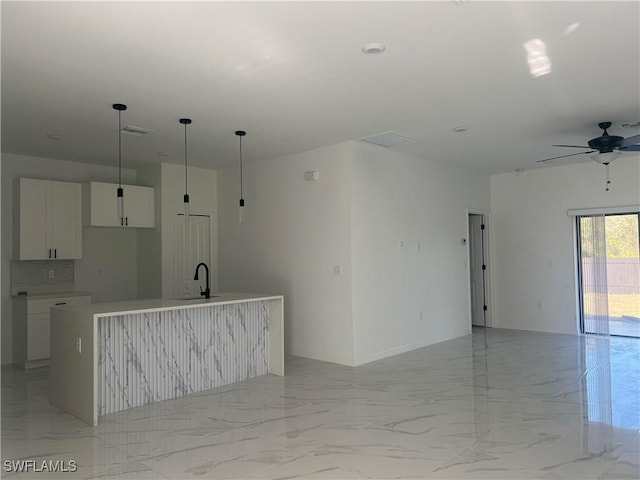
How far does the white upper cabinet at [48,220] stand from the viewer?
241 inches

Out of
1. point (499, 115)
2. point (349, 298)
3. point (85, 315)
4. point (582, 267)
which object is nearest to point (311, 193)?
point (349, 298)

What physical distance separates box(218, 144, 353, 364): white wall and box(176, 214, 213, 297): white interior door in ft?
1.51

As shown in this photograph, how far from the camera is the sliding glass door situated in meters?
7.23

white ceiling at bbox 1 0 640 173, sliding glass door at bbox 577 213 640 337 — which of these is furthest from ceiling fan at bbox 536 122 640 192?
sliding glass door at bbox 577 213 640 337

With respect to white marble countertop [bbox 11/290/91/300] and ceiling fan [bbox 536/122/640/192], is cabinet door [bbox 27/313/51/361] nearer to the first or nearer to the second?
white marble countertop [bbox 11/290/91/300]

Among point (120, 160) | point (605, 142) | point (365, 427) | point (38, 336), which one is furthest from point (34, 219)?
point (605, 142)

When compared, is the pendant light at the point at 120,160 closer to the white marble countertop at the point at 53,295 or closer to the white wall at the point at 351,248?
the white marble countertop at the point at 53,295

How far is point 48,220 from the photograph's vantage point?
20.7ft

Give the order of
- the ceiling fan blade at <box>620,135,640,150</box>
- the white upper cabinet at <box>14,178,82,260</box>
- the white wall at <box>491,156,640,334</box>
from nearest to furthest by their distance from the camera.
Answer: the ceiling fan blade at <box>620,135,640,150</box> < the white upper cabinet at <box>14,178,82,260</box> < the white wall at <box>491,156,640,334</box>

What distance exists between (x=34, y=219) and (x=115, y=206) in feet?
3.31

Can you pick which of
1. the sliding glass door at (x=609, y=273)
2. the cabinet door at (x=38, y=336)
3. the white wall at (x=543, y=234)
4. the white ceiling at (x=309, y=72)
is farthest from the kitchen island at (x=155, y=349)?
the sliding glass door at (x=609, y=273)

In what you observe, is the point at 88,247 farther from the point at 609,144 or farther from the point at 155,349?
the point at 609,144

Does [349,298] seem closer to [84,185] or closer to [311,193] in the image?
[311,193]

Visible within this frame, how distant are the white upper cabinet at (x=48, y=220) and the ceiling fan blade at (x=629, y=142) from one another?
6725 millimetres
